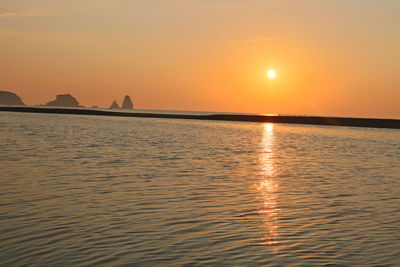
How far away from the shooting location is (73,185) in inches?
696

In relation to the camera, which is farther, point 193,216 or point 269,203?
point 269,203

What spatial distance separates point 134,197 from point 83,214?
9.98 ft

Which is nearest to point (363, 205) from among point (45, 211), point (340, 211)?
point (340, 211)

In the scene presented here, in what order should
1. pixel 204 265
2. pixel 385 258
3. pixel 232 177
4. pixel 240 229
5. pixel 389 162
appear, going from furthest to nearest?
pixel 389 162 → pixel 232 177 → pixel 240 229 → pixel 385 258 → pixel 204 265

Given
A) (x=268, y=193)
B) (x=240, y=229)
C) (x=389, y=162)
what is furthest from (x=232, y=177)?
(x=389, y=162)

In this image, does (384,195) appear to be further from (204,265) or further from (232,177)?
(204,265)

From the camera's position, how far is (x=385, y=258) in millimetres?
9234

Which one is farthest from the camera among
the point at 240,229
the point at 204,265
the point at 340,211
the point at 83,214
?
the point at 340,211

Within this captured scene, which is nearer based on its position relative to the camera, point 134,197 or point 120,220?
point 120,220

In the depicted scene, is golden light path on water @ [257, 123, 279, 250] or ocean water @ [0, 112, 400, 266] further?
golden light path on water @ [257, 123, 279, 250]

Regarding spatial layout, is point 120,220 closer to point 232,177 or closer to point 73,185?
point 73,185

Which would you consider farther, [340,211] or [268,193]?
[268,193]

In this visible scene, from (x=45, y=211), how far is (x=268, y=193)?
27.5ft

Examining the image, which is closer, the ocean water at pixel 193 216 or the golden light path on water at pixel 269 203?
the ocean water at pixel 193 216
